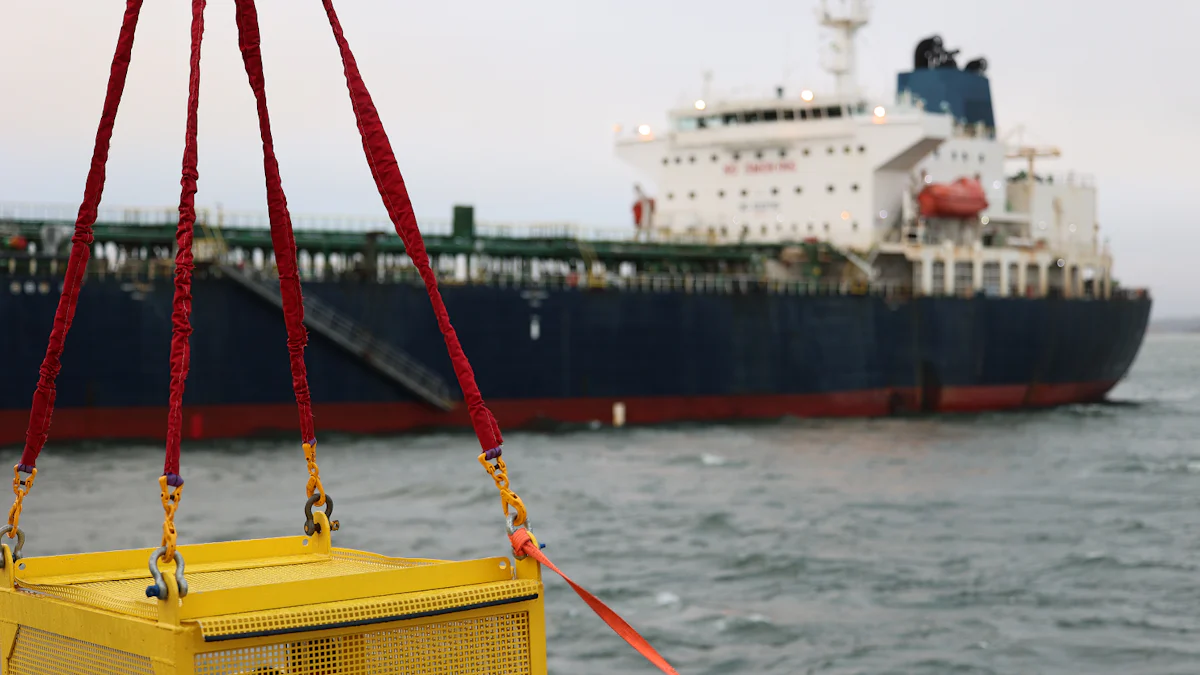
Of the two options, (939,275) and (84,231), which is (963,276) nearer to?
(939,275)

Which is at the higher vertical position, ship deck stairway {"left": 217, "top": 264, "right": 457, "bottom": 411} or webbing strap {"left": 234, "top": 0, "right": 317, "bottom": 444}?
webbing strap {"left": 234, "top": 0, "right": 317, "bottom": 444}

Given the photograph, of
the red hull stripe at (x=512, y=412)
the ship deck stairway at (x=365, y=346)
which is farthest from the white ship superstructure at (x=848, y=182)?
the ship deck stairway at (x=365, y=346)

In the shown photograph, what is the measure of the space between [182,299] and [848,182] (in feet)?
117

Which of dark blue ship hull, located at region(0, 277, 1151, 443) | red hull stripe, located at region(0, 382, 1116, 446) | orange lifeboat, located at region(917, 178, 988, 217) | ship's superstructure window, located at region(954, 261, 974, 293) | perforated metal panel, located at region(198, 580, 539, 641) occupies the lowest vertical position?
red hull stripe, located at region(0, 382, 1116, 446)

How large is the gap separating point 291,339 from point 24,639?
4.61 ft

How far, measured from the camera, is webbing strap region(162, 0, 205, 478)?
4.13 m

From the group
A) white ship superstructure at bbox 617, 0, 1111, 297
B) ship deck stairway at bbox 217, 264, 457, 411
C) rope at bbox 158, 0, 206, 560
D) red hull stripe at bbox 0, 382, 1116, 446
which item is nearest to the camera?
rope at bbox 158, 0, 206, 560

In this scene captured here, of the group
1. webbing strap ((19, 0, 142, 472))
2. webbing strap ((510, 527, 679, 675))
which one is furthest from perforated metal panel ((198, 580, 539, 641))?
webbing strap ((19, 0, 142, 472))

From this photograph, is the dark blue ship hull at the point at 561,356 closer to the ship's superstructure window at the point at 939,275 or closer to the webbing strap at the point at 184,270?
the ship's superstructure window at the point at 939,275

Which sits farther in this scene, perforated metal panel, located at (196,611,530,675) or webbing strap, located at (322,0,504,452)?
webbing strap, located at (322,0,504,452)

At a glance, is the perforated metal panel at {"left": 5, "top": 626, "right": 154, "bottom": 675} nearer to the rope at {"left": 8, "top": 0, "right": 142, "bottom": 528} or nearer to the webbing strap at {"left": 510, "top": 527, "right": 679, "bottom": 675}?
the rope at {"left": 8, "top": 0, "right": 142, "bottom": 528}

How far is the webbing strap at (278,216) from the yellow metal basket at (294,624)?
2.81ft

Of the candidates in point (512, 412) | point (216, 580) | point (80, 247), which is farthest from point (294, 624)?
point (512, 412)

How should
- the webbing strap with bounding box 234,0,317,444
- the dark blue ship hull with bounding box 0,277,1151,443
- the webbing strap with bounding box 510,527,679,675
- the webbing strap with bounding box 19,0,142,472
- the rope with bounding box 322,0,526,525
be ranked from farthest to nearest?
the dark blue ship hull with bounding box 0,277,1151,443 → the webbing strap with bounding box 234,0,317,444 → the webbing strap with bounding box 19,0,142,472 → the rope with bounding box 322,0,526,525 → the webbing strap with bounding box 510,527,679,675
